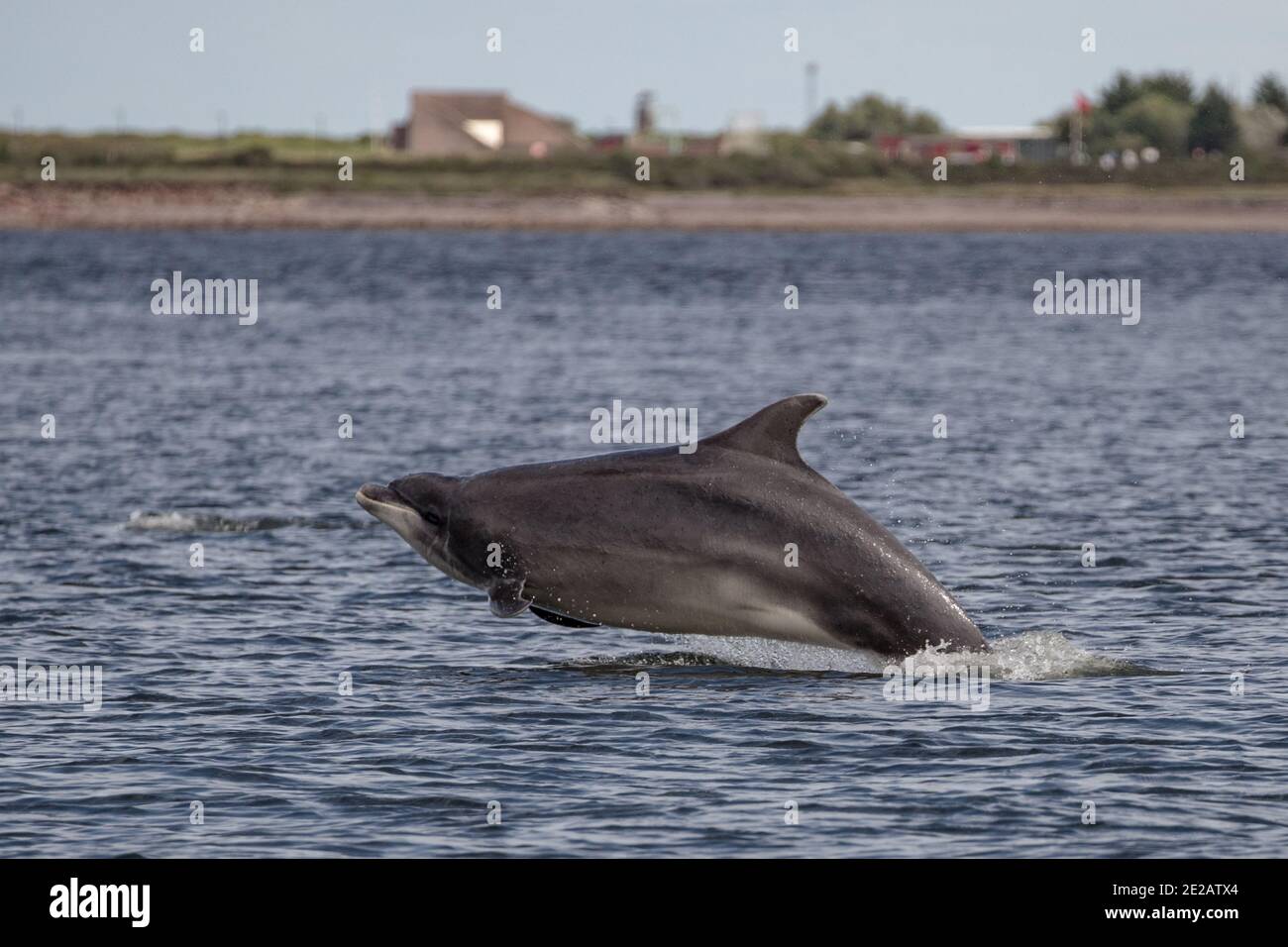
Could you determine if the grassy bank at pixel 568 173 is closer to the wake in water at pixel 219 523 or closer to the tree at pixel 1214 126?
the tree at pixel 1214 126

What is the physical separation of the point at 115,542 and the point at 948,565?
10399mm

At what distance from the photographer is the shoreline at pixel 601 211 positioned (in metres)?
156

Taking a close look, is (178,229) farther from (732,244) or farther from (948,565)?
(948,565)

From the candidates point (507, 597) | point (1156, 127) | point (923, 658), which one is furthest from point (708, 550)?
point (1156, 127)

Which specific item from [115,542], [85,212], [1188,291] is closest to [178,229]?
[85,212]

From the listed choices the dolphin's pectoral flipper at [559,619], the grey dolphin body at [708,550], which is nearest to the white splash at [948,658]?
the grey dolphin body at [708,550]
